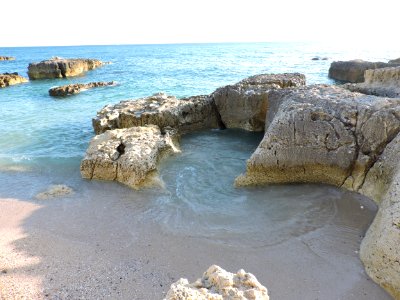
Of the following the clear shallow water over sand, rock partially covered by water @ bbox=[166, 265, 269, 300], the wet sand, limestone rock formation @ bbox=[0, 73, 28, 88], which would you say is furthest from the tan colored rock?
limestone rock formation @ bbox=[0, 73, 28, 88]

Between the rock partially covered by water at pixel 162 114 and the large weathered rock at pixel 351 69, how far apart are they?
1676 centimetres

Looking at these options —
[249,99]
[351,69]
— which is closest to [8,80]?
[249,99]

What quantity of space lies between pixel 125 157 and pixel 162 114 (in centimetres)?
280

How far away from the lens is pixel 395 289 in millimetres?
3904

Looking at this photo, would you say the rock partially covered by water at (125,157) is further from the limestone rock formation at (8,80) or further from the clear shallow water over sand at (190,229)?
the limestone rock formation at (8,80)

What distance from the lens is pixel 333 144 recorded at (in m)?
6.30

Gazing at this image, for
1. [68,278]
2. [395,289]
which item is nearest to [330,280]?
[395,289]

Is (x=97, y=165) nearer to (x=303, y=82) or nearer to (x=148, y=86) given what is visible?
(x=303, y=82)

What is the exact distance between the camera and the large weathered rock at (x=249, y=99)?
9.84 meters

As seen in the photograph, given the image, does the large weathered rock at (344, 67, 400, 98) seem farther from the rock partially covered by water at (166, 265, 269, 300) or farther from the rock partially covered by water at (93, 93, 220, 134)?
the rock partially covered by water at (166, 265, 269, 300)

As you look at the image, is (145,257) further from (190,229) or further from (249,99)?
(249,99)

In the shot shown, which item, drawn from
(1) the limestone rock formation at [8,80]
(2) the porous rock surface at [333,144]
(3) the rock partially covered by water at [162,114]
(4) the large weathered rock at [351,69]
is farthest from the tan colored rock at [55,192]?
(1) the limestone rock formation at [8,80]

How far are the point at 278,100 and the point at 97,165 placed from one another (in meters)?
4.52

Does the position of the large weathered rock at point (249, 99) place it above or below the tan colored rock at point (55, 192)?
above
